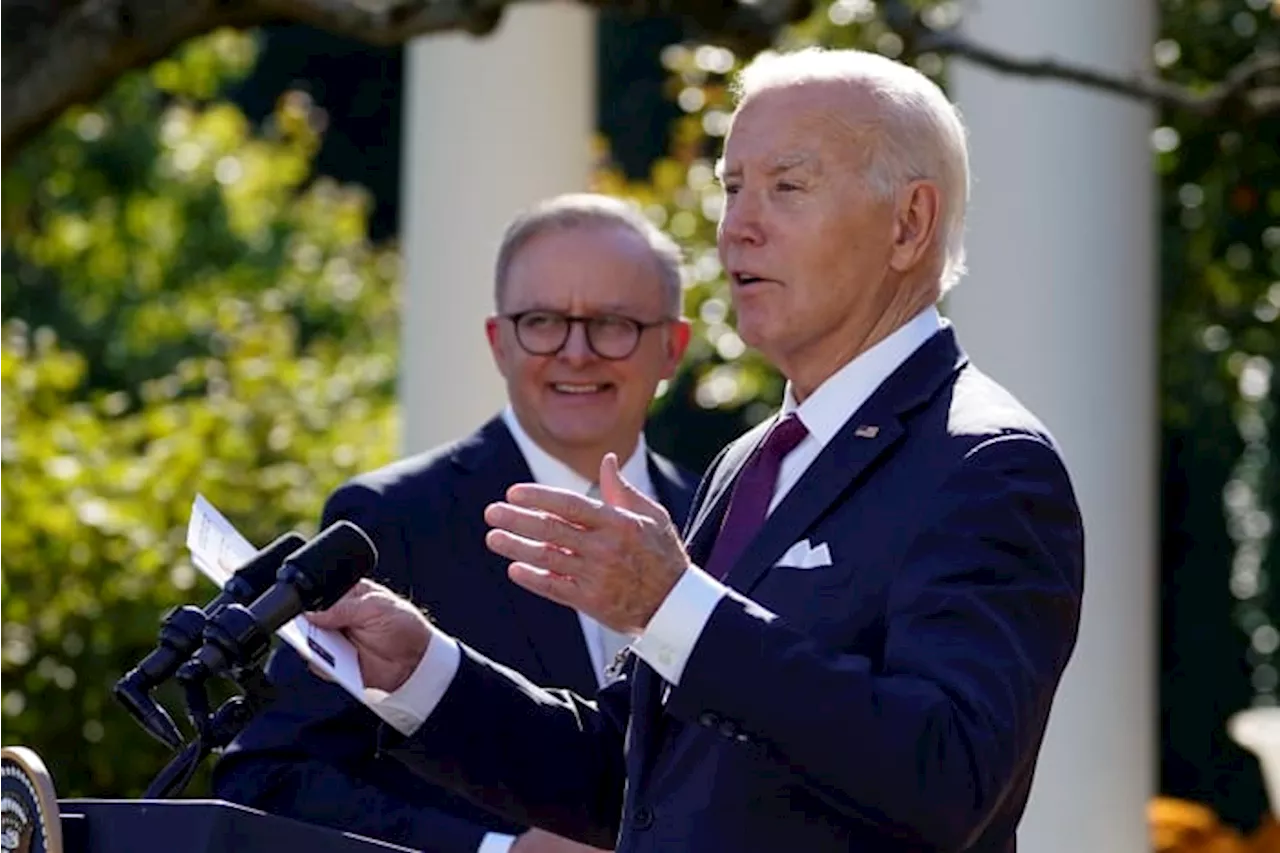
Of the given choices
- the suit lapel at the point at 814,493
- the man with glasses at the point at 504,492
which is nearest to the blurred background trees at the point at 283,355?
the man with glasses at the point at 504,492

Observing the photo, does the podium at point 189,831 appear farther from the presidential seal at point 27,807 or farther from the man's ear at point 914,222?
the man's ear at point 914,222

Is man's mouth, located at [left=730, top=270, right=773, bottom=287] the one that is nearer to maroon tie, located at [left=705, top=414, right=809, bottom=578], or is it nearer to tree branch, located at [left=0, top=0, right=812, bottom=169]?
maroon tie, located at [left=705, top=414, right=809, bottom=578]

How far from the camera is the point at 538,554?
2.91 meters

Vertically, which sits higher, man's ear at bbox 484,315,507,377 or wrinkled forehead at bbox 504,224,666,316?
wrinkled forehead at bbox 504,224,666,316

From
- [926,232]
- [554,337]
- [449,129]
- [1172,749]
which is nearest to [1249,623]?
[1172,749]

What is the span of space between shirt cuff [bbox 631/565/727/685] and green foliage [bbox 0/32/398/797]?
537 cm

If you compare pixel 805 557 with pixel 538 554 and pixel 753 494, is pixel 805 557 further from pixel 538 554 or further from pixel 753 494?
pixel 538 554

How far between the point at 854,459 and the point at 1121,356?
3941mm

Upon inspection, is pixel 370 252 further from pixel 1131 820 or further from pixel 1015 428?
pixel 1015 428

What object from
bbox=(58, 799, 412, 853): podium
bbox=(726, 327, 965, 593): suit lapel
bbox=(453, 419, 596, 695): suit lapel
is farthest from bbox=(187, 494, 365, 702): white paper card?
bbox=(453, 419, 596, 695): suit lapel

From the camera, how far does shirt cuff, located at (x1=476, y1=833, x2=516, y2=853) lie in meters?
4.23

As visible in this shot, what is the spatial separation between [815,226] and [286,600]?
815 millimetres

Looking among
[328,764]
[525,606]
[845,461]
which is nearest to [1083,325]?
[525,606]

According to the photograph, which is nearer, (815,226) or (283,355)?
(815,226)
